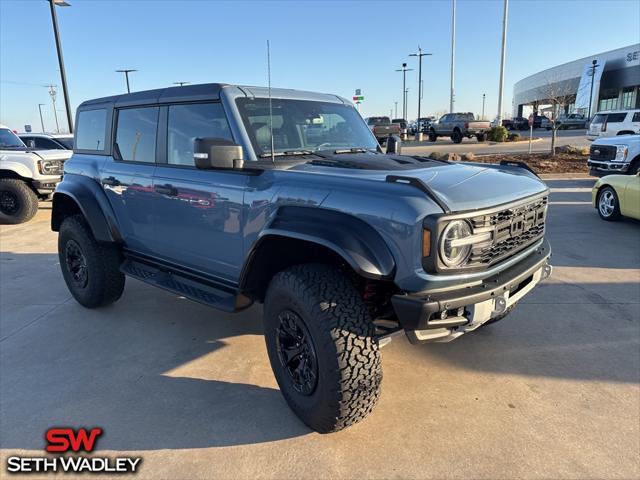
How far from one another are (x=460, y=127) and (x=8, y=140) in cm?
2402

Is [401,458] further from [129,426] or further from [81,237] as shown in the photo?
[81,237]

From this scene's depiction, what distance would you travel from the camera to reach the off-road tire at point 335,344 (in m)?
2.44

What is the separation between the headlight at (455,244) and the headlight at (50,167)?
9.87 metres

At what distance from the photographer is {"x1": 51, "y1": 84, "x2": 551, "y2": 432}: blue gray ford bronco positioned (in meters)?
2.38

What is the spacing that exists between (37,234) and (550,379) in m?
8.72

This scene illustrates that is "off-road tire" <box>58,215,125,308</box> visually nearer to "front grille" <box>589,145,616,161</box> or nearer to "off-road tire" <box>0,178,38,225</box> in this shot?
"off-road tire" <box>0,178,38,225</box>

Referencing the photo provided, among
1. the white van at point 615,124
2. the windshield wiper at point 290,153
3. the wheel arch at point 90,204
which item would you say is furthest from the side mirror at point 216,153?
the white van at point 615,124

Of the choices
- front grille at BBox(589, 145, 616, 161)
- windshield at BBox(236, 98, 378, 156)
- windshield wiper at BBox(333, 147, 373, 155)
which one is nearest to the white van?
front grille at BBox(589, 145, 616, 161)

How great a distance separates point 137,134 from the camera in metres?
4.10

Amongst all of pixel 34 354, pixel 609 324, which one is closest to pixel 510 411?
pixel 609 324

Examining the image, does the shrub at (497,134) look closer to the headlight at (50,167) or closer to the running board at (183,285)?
the headlight at (50,167)

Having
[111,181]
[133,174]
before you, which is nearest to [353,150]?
[133,174]

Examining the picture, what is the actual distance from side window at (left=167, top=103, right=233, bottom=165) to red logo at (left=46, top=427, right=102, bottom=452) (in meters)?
1.96

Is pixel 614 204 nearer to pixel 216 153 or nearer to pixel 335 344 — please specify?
pixel 335 344
